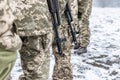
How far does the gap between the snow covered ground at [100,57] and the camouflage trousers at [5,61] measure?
2997mm

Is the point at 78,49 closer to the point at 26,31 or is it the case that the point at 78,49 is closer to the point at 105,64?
the point at 105,64

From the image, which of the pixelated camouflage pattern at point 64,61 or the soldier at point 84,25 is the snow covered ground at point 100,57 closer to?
the soldier at point 84,25

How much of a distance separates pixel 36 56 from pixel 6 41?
1.27 metres

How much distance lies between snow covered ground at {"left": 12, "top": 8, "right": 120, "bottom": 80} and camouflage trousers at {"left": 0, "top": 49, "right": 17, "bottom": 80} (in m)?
3.00

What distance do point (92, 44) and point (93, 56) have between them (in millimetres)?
867

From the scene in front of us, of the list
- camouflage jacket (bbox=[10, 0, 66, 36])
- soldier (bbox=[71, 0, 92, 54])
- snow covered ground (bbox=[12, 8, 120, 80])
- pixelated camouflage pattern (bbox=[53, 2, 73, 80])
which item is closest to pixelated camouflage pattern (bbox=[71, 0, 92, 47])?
soldier (bbox=[71, 0, 92, 54])

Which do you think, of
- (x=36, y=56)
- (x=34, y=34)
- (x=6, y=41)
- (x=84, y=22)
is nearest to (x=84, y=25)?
(x=84, y=22)

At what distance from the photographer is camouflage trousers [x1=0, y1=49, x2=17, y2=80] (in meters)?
1.33

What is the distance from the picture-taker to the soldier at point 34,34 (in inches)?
95.6

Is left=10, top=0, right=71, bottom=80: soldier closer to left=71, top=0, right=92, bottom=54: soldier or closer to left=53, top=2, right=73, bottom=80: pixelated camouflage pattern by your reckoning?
left=53, top=2, right=73, bottom=80: pixelated camouflage pattern

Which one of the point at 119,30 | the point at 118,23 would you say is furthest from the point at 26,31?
the point at 118,23

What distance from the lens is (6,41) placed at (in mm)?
1347

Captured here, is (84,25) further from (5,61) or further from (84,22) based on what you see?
(5,61)

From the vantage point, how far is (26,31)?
2439mm
